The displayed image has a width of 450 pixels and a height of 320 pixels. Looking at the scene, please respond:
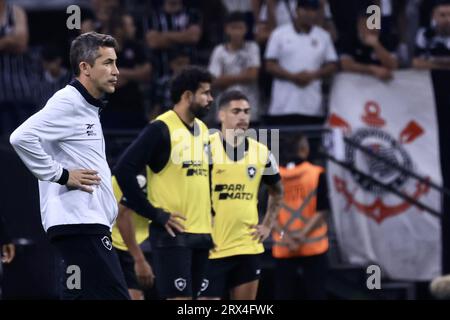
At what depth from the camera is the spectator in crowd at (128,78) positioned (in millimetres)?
13883

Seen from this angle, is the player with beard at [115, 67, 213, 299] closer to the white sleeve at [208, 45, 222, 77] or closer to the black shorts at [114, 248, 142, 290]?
the black shorts at [114, 248, 142, 290]

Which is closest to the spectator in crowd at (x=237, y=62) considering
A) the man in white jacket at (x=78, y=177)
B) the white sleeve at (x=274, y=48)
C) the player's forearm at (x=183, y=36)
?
the white sleeve at (x=274, y=48)

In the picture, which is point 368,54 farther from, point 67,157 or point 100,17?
point 67,157

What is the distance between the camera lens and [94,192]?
779 cm

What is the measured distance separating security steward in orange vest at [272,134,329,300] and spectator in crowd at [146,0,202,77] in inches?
77.7

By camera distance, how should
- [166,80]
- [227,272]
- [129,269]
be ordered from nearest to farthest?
[227,272] < [129,269] < [166,80]

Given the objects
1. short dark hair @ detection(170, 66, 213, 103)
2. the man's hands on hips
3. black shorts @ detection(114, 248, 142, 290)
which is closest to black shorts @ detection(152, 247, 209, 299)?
black shorts @ detection(114, 248, 142, 290)

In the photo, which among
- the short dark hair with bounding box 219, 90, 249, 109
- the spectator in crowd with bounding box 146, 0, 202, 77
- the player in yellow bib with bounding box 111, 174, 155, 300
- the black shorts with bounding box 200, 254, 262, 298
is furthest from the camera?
the spectator in crowd with bounding box 146, 0, 202, 77

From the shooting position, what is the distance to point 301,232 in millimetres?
12758

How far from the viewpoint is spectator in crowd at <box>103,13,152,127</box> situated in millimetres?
13883

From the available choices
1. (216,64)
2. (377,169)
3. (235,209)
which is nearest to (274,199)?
(235,209)

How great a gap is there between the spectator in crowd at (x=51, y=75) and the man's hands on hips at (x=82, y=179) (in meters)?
6.54

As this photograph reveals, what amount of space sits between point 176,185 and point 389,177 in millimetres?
4909

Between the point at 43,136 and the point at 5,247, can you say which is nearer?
the point at 43,136
